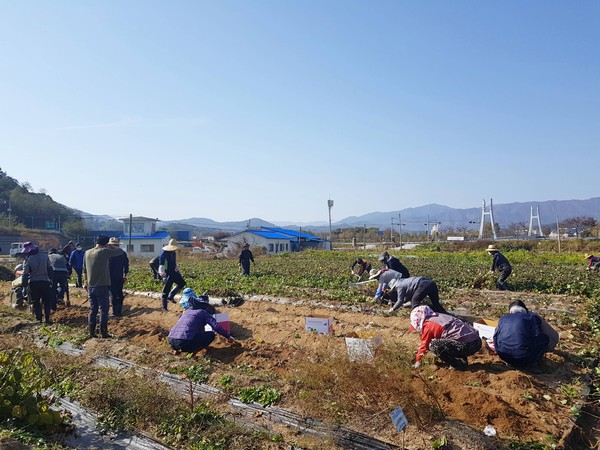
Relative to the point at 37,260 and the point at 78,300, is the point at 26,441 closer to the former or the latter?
the point at 37,260

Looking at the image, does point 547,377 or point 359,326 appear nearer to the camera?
point 547,377

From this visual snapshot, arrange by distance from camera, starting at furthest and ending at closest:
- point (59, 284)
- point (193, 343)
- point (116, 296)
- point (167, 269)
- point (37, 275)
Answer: point (59, 284), point (167, 269), point (116, 296), point (37, 275), point (193, 343)

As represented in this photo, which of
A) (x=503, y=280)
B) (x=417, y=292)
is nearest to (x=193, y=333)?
(x=417, y=292)

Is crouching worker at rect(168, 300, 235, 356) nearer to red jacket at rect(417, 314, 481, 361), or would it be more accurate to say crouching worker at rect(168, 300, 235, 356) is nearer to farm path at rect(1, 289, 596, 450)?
farm path at rect(1, 289, 596, 450)

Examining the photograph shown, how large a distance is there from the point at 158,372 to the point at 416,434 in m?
3.26

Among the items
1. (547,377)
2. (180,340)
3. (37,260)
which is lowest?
(547,377)

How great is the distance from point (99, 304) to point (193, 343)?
99.5 inches

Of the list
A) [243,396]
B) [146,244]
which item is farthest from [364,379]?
[146,244]

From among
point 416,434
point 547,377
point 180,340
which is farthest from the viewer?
point 180,340

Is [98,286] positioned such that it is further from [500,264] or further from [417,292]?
[500,264]

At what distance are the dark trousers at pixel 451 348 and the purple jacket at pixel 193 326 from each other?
287 centimetres

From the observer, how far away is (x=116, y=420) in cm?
433

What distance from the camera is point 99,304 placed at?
25.8 ft

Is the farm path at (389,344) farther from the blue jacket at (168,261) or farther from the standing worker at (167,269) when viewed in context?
the blue jacket at (168,261)
